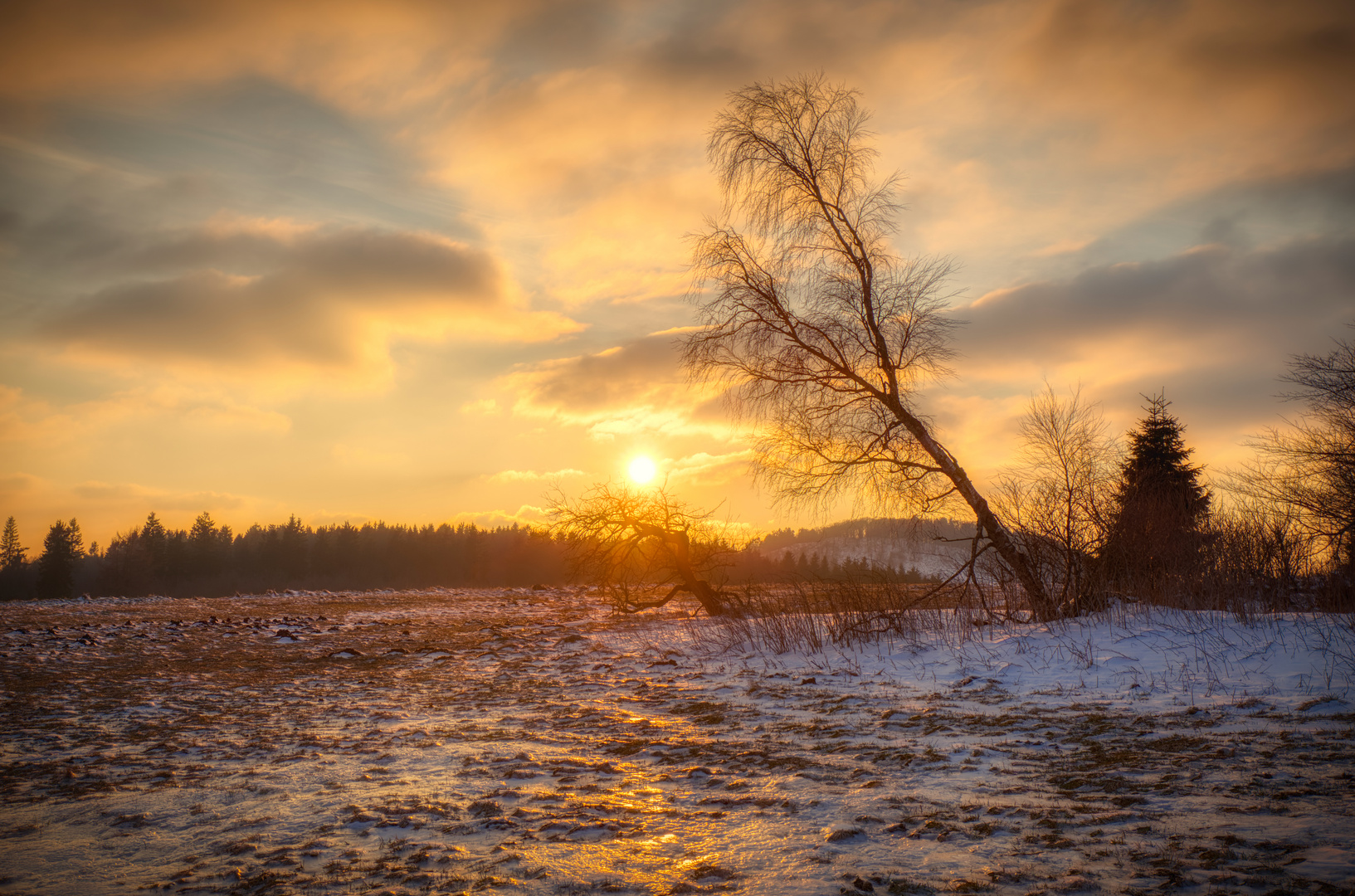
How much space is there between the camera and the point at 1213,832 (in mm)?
2797

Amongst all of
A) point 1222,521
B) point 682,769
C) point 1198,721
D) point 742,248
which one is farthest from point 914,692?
point 1222,521

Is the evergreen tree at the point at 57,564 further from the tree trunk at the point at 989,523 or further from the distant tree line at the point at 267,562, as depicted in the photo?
the tree trunk at the point at 989,523

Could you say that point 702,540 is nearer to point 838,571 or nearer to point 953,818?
point 838,571

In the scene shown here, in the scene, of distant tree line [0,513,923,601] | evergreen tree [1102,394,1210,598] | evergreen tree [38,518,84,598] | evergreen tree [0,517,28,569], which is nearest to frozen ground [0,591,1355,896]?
evergreen tree [1102,394,1210,598]

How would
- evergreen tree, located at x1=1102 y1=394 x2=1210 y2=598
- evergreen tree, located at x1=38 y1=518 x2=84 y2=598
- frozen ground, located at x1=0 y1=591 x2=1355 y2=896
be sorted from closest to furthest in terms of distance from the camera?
frozen ground, located at x1=0 y1=591 x2=1355 y2=896 < evergreen tree, located at x1=1102 y1=394 x2=1210 y2=598 < evergreen tree, located at x1=38 y1=518 x2=84 y2=598

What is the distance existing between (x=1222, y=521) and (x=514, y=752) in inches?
532

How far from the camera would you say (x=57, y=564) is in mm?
56250

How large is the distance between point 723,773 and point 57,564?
75993 millimetres

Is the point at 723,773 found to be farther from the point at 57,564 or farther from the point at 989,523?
the point at 57,564

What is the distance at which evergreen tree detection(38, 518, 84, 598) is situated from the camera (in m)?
56.2

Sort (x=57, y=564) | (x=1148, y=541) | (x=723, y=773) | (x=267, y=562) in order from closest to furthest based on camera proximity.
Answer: (x=723, y=773), (x=1148, y=541), (x=57, y=564), (x=267, y=562)

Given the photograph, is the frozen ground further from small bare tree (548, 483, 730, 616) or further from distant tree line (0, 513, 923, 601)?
distant tree line (0, 513, 923, 601)

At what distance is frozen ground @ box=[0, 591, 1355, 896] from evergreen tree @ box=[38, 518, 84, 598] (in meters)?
65.8

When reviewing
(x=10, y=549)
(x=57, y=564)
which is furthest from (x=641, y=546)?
(x=10, y=549)
